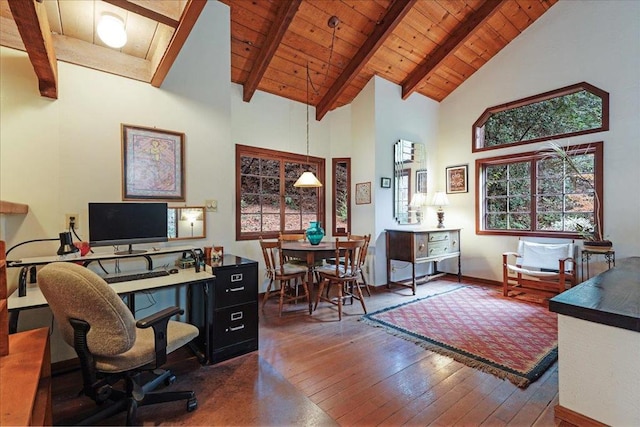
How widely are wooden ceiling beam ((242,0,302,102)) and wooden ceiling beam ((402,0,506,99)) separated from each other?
2293mm

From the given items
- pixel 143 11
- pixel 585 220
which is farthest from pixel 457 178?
pixel 143 11

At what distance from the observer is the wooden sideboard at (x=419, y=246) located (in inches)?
168

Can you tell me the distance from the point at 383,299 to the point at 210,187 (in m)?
2.64

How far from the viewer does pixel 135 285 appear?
2027mm

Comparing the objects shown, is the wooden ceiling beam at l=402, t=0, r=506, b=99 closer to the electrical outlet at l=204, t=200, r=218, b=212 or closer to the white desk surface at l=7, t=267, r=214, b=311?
the electrical outlet at l=204, t=200, r=218, b=212

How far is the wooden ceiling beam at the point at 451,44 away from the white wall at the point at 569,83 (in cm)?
105

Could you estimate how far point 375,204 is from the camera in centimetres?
451

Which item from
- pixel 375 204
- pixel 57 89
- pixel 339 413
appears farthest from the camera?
pixel 375 204

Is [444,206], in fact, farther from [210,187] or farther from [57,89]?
[57,89]

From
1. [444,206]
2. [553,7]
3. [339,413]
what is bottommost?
[339,413]

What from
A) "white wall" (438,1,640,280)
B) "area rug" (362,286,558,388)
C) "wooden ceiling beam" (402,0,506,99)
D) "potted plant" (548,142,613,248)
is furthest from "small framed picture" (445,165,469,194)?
"area rug" (362,286,558,388)

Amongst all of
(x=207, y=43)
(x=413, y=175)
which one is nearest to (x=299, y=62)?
(x=207, y=43)

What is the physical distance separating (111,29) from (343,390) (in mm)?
2902

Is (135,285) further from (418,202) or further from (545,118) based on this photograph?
(545,118)
